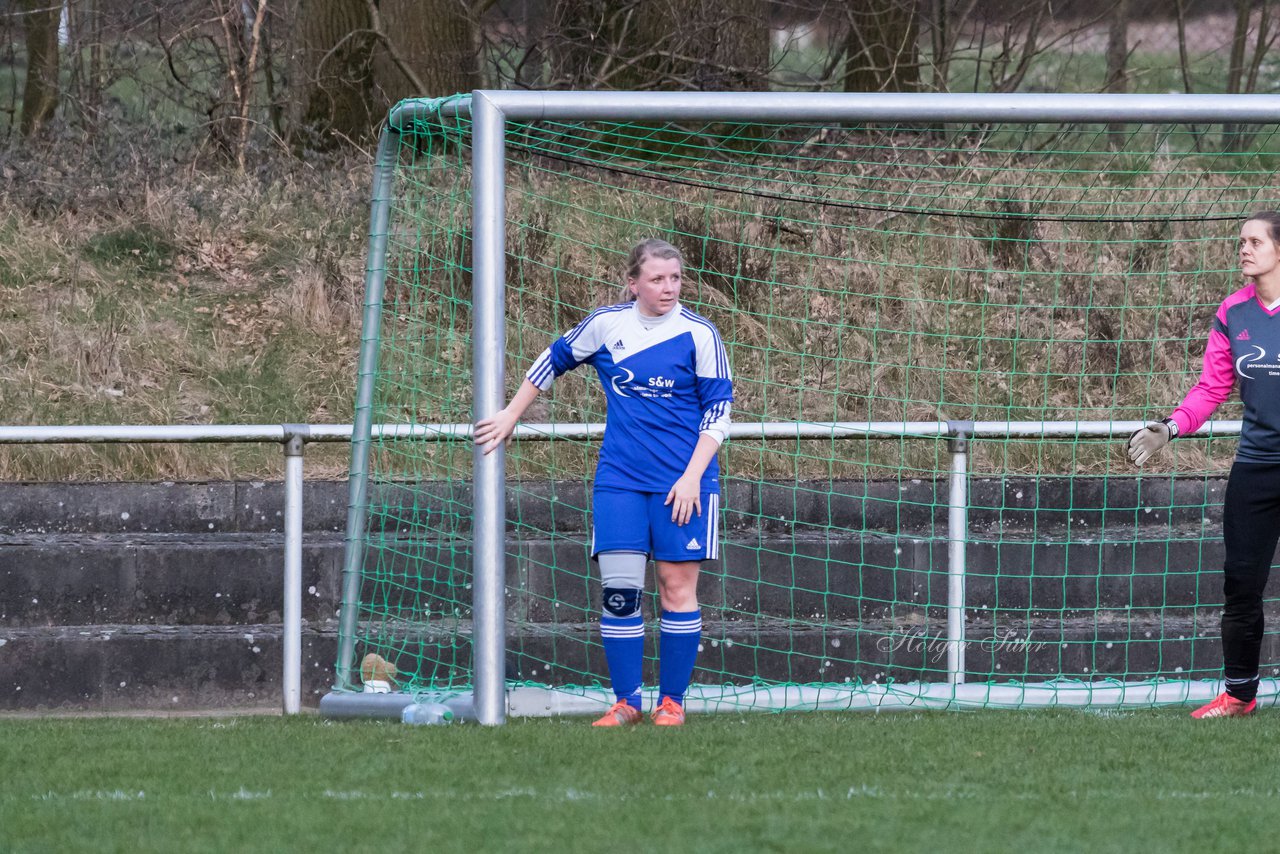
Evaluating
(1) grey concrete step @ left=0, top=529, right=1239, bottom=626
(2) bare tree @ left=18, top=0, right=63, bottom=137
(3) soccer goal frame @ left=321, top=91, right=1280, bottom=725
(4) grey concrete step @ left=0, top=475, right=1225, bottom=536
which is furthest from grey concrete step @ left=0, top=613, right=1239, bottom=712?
(2) bare tree @ left=18, top=0, right=63, bottom=137

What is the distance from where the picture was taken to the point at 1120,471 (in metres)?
8.45

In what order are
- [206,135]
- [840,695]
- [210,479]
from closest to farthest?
1. [840,695]
2. [210,479]
3. [206,135]

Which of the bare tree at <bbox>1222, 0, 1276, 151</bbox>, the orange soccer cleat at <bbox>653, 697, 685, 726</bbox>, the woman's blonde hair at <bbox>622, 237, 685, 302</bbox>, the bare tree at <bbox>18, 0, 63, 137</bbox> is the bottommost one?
the orange soccer cleat at <bbox>653, 697, 685, 726</bbox>

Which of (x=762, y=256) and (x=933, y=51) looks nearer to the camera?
(x=762, y=256)

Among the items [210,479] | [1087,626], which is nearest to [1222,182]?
[1087,626]

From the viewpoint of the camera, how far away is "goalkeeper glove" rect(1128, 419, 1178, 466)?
5027mm

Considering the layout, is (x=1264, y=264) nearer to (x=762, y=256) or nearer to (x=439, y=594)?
(x=439, y=594)

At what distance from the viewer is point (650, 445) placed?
5.02 meters

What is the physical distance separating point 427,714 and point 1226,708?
8.76ft

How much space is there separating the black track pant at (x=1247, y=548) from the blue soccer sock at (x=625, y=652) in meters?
1.96

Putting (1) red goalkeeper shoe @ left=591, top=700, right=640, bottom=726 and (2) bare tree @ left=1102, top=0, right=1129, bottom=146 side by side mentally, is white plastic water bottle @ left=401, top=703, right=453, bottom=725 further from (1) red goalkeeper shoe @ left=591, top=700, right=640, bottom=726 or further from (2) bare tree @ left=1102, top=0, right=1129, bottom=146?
(2) bare tree @ left=1102, top=0, right=1129, bottom=146

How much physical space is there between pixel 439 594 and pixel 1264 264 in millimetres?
3750

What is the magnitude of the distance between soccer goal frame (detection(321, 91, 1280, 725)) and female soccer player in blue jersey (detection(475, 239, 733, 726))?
241 millimetres

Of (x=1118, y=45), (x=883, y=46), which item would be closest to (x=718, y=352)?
(x=883, y=46)
